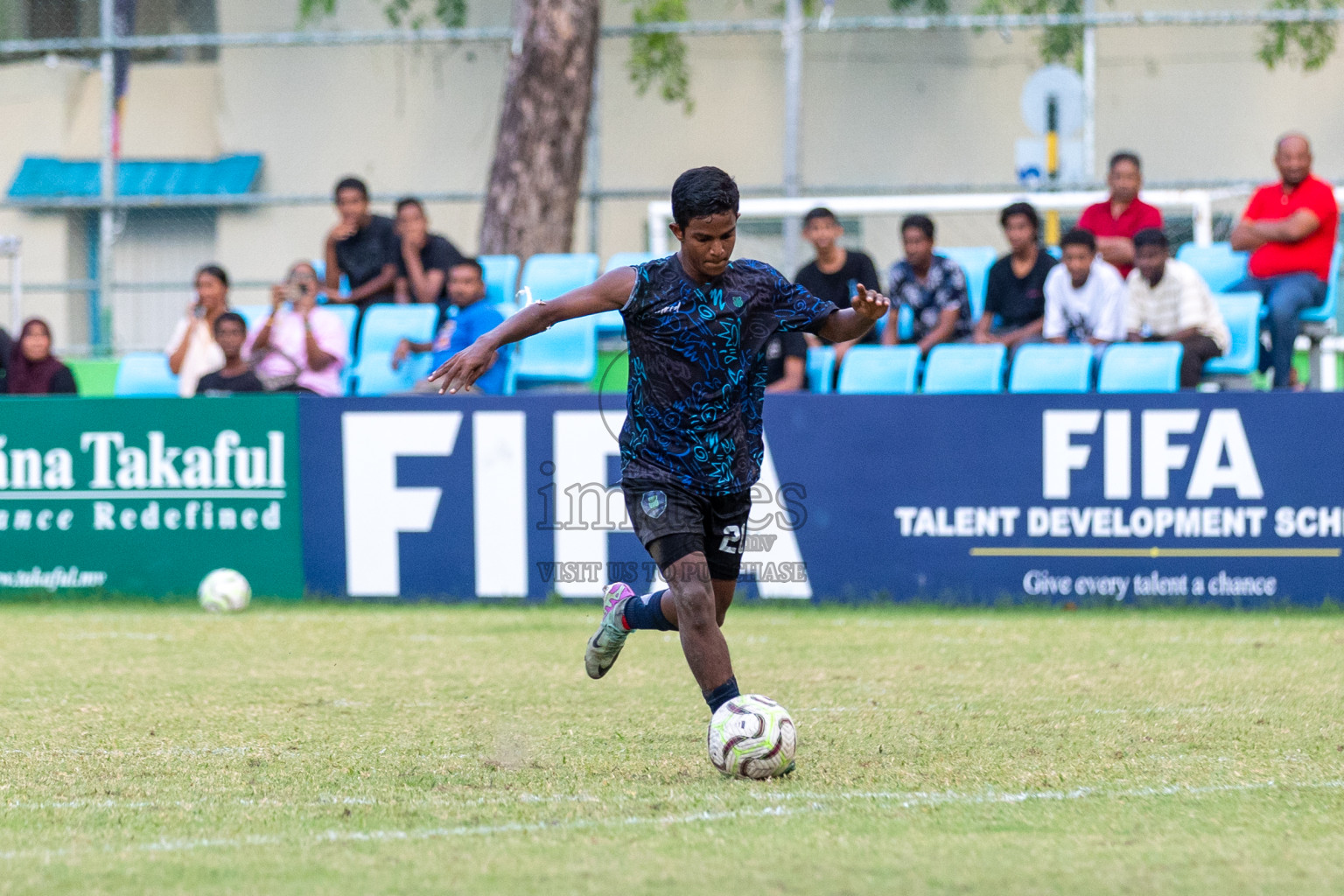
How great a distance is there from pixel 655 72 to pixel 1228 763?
12.9 metres

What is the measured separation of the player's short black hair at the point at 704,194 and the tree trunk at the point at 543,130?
9341 millimetres

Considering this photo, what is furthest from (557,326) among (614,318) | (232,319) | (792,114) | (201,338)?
(792,114)

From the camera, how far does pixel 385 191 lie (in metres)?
20.2

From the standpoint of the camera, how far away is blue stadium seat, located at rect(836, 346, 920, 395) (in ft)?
36.1

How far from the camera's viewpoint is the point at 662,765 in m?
5.26

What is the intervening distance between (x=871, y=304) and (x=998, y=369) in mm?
5596

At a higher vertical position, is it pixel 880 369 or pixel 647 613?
pixel 880 369

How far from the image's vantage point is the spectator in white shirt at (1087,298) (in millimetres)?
10859

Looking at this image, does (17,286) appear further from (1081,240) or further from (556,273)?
(1081,240)

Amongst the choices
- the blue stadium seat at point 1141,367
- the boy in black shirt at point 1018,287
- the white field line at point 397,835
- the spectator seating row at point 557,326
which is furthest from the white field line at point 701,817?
the boy in black shirt at point 1018,287

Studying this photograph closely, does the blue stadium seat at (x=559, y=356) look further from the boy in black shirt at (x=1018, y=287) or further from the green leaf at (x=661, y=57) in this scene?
the green leaf at (x=661, y=57)

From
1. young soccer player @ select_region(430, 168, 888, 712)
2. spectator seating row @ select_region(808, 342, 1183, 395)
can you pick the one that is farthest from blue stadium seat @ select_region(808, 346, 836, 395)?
young soccer player @ select_region(430, 168, 888, 712)

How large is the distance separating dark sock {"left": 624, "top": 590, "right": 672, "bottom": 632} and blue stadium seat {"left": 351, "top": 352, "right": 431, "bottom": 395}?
238 inches

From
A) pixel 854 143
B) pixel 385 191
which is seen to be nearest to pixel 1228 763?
pixel 854 143
